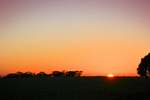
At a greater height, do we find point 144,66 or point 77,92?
point 144,66

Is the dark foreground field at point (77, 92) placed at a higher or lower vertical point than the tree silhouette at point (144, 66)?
lower

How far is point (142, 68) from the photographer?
52.9 meters

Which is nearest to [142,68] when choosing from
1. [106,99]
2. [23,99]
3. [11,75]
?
[106,99]

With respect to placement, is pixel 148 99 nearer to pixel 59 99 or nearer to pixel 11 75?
pixel 59 99

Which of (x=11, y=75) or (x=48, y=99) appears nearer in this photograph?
(x=48, y=99)

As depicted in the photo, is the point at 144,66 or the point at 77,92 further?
the point at 144,66

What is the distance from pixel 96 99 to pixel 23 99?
1112cm

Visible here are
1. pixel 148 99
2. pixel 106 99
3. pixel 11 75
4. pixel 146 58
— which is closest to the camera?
pixel 148 99

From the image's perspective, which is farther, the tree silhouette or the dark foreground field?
the tree silhouette

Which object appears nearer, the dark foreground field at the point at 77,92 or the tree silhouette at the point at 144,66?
the dark foreground field at the point at 77,92

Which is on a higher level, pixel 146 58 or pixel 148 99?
pixel 146 58

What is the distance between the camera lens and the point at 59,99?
24312 mm

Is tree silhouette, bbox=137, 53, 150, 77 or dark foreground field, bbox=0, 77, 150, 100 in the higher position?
tree silhouette, bbox=137, 53, 150, 77

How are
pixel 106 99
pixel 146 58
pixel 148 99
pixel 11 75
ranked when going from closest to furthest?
pixel 148 99
pixel 106 99
pixel 146 58
pixel 11 75
